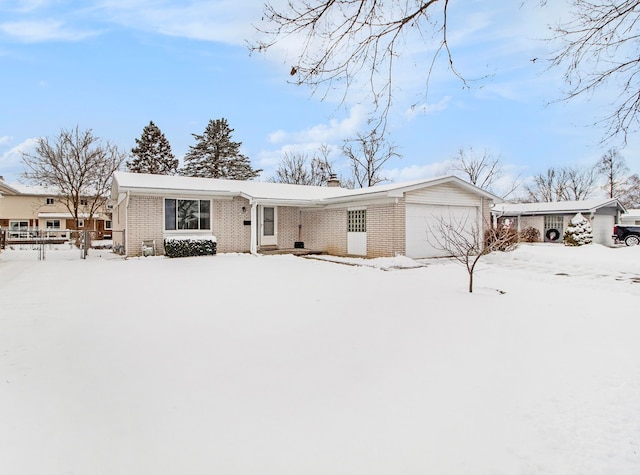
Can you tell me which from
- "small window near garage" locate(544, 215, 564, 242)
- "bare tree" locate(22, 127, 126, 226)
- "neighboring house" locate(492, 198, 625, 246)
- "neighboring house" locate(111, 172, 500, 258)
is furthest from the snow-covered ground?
"small window near garage" locate(544, 215, 564, 242)

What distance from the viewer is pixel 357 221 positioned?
49.9ft

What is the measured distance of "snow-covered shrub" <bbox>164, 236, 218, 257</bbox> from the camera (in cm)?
1432

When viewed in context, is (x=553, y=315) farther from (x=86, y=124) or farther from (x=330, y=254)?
(x=86, y=124)

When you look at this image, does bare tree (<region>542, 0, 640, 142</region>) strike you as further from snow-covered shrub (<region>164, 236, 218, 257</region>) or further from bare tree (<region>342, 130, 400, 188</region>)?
bare tree (<region>342, 130, 400, 188</region>)

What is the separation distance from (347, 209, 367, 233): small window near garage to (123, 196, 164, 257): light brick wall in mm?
7749

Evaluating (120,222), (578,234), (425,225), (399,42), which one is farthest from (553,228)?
(120,222)

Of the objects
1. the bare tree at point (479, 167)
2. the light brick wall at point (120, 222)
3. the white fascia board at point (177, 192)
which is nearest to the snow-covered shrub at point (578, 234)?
the bare tree at point (479, 167)

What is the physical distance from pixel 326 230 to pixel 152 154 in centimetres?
2740

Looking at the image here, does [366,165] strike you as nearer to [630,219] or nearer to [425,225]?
[425,225]

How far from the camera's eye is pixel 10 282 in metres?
9.00

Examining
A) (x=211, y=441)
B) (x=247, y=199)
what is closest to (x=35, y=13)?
(x=211, y=441)

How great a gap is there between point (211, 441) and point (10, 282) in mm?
9334

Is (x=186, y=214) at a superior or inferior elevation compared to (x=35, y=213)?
inferior

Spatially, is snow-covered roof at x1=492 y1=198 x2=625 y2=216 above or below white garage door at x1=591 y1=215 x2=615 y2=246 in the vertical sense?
above
